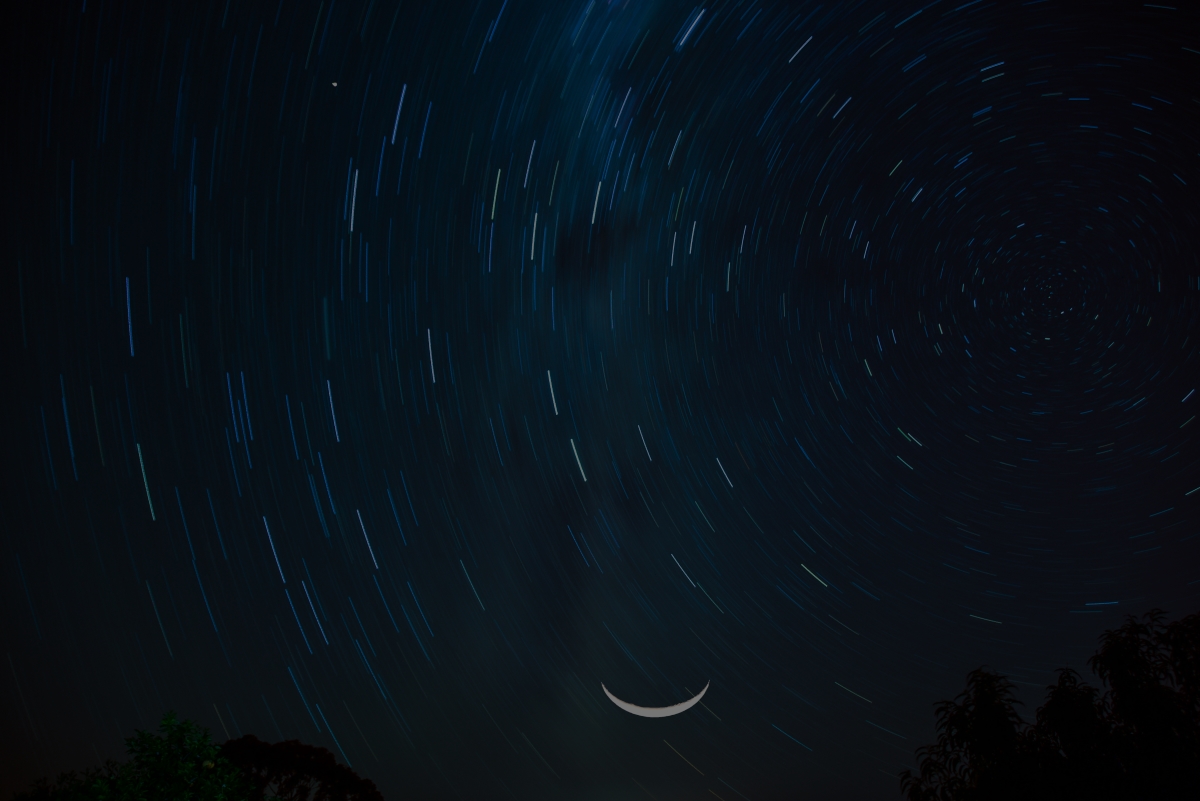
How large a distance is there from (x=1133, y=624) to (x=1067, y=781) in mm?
2189

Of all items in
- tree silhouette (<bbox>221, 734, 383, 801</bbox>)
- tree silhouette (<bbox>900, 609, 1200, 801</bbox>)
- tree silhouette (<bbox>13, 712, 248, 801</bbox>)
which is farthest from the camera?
tree silhouette (<bbox>221, 734, 383, 801</bbox>)

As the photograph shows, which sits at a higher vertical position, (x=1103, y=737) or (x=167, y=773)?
(x=1103, y=737)

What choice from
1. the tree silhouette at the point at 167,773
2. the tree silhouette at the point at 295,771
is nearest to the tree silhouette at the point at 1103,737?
the tree silhouette at the point at 167,773

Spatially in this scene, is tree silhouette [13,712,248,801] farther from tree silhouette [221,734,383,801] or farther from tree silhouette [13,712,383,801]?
tree silhouette [221,734,383,801]

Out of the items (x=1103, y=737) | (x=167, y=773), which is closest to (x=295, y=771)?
(x=167, y=773)

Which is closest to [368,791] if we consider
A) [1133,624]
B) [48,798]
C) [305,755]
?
[305,755]

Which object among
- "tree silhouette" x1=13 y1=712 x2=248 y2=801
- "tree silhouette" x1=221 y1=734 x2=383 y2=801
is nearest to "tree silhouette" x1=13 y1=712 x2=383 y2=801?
"tree silhouette" x1=13 y1=712 x2=248 y2=801

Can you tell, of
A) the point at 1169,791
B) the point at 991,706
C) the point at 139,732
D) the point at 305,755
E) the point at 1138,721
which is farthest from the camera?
the point at 305,755

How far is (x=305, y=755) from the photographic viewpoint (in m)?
17.8

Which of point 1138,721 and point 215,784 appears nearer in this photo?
point 1138,721

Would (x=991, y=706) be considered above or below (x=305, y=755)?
above

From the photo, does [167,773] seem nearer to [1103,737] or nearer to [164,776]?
[164,776]

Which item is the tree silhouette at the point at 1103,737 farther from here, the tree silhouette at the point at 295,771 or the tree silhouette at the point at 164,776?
the tree silhouette at the point at 295,771

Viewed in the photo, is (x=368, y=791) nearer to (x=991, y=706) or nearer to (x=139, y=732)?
(x=139, y=732)
